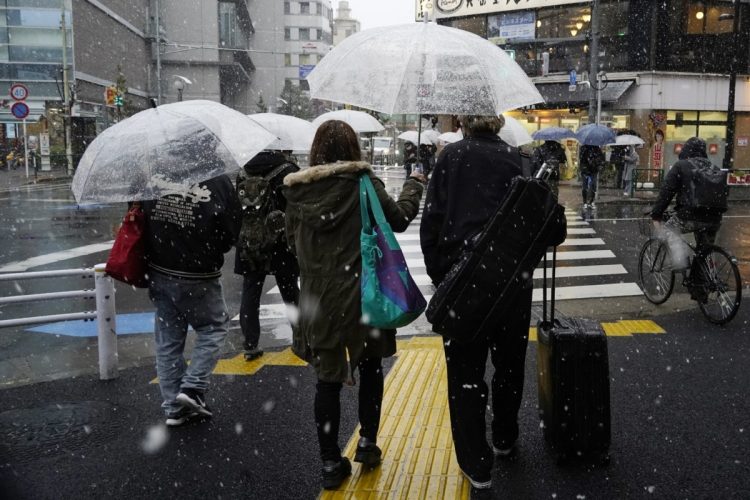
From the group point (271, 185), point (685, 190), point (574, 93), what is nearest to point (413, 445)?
point (271, 185)

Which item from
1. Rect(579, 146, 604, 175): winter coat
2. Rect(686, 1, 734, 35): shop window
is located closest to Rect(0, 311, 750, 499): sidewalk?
Rect(579, 146, 604, 175): winter coat

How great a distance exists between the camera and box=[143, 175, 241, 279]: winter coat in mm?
4277

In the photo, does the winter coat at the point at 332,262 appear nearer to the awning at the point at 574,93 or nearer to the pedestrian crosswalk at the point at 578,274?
the pedestrian crosswalk at the point at 578,274

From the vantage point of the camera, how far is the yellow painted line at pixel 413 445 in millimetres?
3590

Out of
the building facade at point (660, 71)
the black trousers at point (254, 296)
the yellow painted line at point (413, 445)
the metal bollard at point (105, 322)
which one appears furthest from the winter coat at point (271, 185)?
the building facade at point (660, 71)

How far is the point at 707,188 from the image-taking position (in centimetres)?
675

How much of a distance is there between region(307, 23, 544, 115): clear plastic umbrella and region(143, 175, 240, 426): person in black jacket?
96cm

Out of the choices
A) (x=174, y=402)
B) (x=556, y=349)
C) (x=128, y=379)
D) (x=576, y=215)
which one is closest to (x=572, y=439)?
(x=556, y=349)

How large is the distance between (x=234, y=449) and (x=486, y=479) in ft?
5.05

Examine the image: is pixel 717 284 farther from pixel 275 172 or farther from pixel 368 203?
pixel 368 203

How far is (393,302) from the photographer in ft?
11.2

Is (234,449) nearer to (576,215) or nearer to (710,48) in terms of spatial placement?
(576,215)

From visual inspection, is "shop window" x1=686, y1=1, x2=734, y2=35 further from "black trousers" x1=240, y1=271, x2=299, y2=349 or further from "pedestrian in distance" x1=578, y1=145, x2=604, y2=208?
"black trousers" x1=240, y1=271, x2=299, y2=349

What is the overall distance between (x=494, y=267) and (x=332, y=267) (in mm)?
814
